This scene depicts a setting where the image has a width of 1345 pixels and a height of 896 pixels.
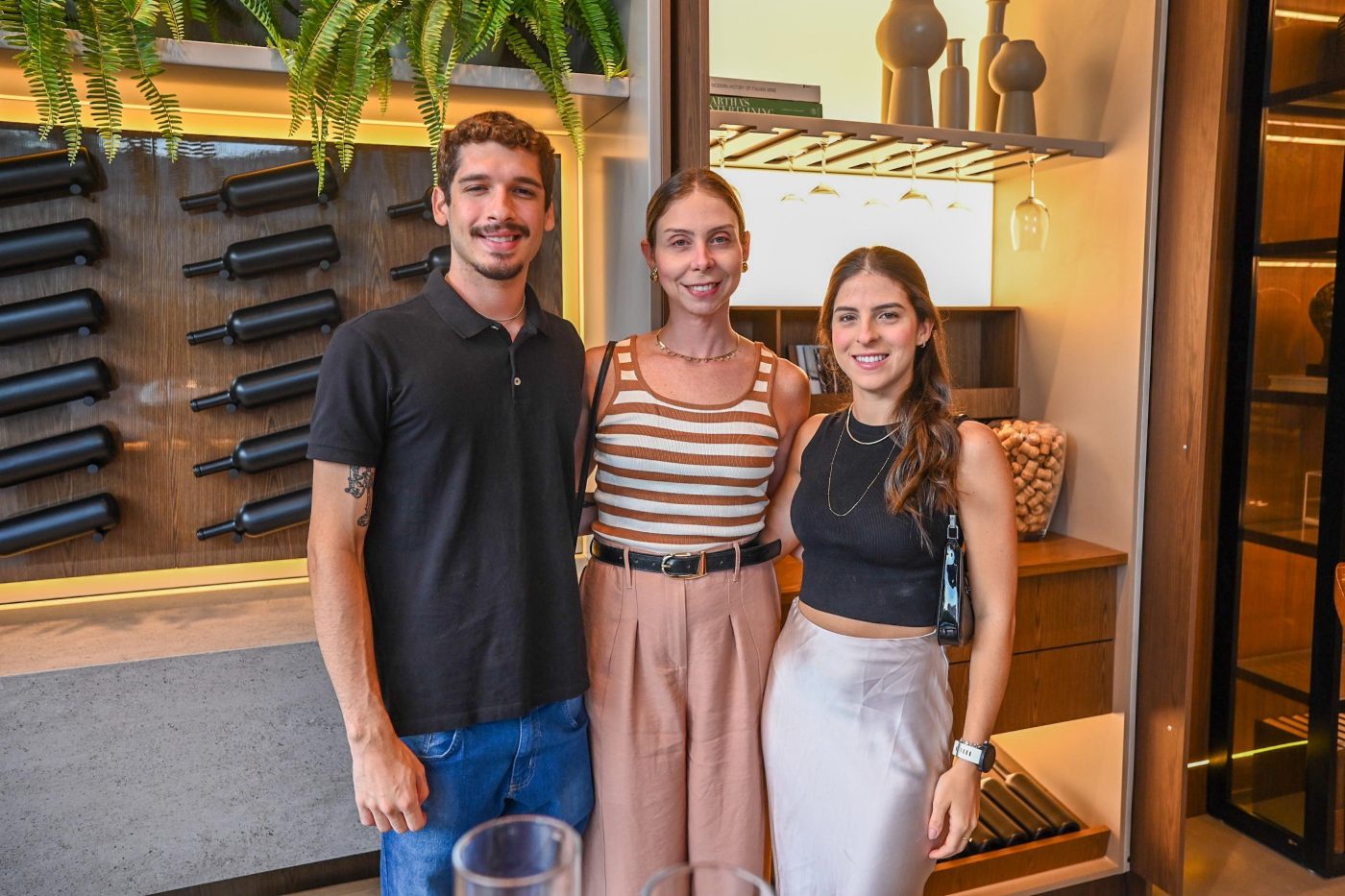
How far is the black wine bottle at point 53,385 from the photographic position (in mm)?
2064

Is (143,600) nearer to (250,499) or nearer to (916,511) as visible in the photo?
(250,499)

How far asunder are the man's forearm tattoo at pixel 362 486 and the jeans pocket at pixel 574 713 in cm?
46

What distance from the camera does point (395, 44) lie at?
6.22 feet

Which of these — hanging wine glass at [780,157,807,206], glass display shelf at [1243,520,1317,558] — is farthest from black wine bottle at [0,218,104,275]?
glass display shelf at [1243,520,1317,558]

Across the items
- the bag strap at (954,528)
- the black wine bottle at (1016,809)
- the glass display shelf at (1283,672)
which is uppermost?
the bag strap at (954,528)

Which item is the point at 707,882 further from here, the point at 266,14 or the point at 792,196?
the point at 792,196

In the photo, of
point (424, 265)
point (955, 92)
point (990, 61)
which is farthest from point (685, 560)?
point (990, 61)

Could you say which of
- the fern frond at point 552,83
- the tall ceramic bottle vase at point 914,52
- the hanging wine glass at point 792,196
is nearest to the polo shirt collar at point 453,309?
the fern frond at point 552,83

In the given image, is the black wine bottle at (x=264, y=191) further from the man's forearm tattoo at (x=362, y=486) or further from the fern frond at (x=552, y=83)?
the man's forearm tattoo at (x=362, y=486)

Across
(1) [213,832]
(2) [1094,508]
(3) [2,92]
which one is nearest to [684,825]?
(1) [213,832]

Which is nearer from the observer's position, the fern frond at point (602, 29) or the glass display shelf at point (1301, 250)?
the fern frond at point (602, 29)

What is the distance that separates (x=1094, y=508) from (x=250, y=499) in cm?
215

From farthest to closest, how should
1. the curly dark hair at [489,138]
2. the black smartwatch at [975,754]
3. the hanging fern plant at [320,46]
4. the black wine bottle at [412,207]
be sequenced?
the black wine bottle at [412,207] < the hanging fern plant at [320,46] < the black smartwatch at [975,754] < the curly dark hair at [489,138]

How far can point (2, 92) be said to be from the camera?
2059 mm
